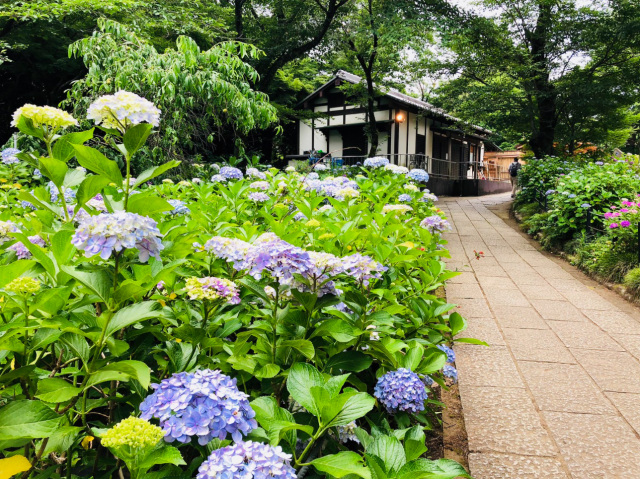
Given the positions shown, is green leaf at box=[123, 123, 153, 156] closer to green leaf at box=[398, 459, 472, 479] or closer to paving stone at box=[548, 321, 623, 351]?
green leaf at box=[398, 459, 472, 479]

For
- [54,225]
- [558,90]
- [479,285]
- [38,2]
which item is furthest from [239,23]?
[54,225]

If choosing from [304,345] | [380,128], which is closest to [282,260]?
[304,345]

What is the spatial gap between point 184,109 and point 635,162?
7.70 m

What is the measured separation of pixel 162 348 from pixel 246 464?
502 mm

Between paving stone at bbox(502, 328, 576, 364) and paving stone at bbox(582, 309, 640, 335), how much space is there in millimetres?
587

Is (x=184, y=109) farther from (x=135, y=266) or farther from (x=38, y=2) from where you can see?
(x=38, y=2)

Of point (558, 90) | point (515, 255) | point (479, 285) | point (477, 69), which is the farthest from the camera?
point (477, 69)

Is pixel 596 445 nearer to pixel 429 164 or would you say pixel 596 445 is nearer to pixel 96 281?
pixel 96 281

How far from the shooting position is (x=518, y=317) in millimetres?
3678

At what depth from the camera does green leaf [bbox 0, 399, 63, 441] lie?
75cm

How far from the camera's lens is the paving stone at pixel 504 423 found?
1848mm

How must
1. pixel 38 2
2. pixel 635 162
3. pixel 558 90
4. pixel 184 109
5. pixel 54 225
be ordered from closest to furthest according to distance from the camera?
pixel 54 225, pixel 184 109, pixel 635 162, pixel 38 2, pixel 558 90

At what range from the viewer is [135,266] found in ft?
3.40

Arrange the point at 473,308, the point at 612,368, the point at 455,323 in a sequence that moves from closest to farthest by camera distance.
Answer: the point at 455,323 → the point at 612,368 → the point at 473,308
